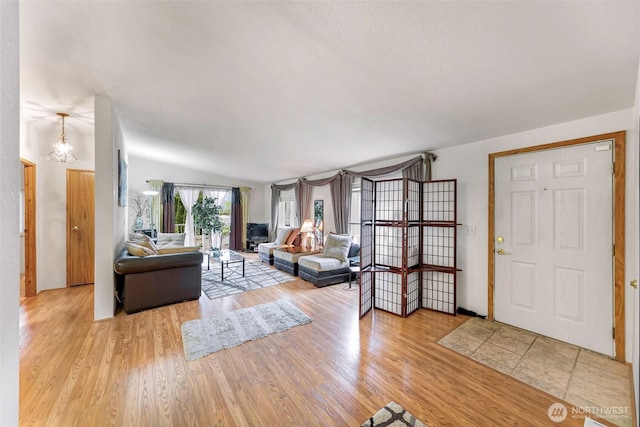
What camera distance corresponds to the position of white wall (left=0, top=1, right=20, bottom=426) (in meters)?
0.58

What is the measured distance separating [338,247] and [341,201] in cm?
104

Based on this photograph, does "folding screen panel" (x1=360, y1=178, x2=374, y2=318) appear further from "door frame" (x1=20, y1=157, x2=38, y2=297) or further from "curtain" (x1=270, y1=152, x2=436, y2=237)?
"door frame" (x1=20, y1=157, x2=38, y2=297)

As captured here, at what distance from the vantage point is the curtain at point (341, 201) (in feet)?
17.2

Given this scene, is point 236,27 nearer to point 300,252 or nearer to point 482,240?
point 482,240

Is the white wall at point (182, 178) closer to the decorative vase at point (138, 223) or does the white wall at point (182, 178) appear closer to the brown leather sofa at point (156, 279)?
the decorative vase at point (138, 223)

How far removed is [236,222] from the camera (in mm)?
8227

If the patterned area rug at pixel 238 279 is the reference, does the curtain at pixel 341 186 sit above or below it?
above

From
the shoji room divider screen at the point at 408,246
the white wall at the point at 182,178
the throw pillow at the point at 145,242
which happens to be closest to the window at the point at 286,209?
the white wall at the point at 182,178

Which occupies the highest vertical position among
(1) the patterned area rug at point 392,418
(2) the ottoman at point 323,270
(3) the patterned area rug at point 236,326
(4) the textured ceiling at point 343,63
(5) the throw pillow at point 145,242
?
(4) the textured ceiling at point 343,63

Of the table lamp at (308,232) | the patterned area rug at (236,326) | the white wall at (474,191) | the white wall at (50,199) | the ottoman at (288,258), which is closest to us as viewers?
the patterned area rug at (236,326)

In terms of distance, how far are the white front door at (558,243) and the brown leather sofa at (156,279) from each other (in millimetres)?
4038

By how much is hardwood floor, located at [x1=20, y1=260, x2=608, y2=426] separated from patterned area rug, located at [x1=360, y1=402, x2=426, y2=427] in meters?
0.06

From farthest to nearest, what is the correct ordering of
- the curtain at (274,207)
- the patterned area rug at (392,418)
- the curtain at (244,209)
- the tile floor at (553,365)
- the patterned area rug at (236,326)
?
the curtain at (244,209) → the curtain at (274,207) → the patterned area rug at (236,326) → the tile floor at (553,365) → the patterned area rug at (392,418)

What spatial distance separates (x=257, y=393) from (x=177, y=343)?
3.82ft
